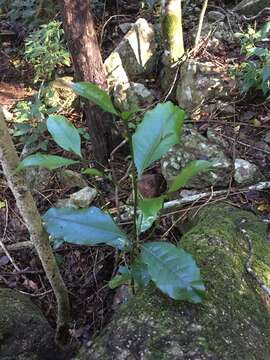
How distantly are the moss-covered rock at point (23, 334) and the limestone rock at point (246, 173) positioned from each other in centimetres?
139

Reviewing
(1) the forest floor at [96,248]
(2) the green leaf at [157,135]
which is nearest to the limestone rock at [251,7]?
(1) the forest floor at [96,248]

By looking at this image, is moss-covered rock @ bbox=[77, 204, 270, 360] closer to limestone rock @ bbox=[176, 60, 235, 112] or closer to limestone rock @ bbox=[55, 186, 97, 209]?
limestone rock @ bbox=[55, 186, 97, 209]

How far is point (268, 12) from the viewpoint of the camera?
156 inches

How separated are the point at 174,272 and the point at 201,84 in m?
2.30

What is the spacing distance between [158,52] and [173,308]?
303cm

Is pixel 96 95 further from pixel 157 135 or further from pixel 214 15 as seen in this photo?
pixel 214 15

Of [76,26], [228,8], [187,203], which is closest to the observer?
[187,203]

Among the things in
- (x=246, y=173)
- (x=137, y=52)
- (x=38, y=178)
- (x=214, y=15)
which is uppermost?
(x=214, y=15)

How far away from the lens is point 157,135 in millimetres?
1318

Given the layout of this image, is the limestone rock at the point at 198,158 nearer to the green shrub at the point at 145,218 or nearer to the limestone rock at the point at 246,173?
the limestone rock at the point at 246,173

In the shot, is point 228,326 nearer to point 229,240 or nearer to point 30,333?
point 229,240

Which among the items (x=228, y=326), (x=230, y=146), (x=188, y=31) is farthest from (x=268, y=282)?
(x=188, y=31)

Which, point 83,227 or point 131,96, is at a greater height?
point 83,227

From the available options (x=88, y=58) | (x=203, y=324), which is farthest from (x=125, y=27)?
(x=203, y=324)
